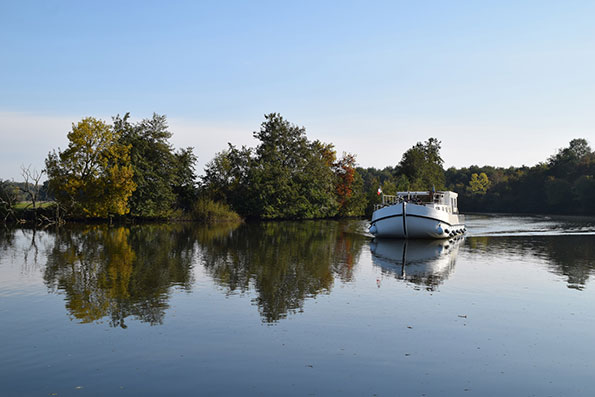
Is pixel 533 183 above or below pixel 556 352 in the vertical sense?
above

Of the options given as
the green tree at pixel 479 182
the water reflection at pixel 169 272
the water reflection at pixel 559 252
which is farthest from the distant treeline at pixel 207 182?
the green tree at pixel 479 182

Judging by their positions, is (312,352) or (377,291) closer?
(312,352)

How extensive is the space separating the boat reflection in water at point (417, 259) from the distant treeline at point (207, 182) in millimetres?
6477

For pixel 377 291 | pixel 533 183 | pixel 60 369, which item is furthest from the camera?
pixel 533 183

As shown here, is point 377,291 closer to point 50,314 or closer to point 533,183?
point 50,314

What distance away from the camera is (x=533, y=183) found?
418ft

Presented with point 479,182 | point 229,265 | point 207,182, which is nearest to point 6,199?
point 207,182

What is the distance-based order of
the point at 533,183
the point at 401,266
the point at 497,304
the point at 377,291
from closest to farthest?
1. the point at 497,304
2. the point at 377,291
3. the point at 401,266
4. the point at 533,183

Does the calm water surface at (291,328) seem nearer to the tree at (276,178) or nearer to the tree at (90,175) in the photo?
the tree at (90,175)

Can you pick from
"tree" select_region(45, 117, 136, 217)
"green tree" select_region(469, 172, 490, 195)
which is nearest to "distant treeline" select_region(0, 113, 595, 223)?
"tree" select_region(45, 117, 136, 217)

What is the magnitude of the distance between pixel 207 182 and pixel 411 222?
40.7 m

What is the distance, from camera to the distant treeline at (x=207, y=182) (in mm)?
52375

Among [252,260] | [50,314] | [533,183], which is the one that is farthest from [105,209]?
[533,183]

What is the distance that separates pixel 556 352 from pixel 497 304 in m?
4.82
